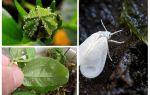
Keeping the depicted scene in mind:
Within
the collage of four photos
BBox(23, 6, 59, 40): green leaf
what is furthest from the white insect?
BBox(23, 6, 59, 40): green leaf

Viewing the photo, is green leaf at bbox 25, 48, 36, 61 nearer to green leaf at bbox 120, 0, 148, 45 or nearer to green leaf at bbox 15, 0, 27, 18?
green leaf at bbox 15, 0, 27, 18

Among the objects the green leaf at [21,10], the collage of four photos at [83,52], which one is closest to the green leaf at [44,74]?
the collage of four photos at [83,52]

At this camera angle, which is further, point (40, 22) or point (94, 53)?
point (94, 53)

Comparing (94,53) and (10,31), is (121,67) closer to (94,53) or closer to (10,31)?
(94,53)

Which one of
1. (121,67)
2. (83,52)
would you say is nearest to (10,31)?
(83,52)

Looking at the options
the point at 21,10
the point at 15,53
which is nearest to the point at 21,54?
the point at 15,53

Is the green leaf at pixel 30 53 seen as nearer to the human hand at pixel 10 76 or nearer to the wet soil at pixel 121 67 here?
the human hand at pixel 10 76

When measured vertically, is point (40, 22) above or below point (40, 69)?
above

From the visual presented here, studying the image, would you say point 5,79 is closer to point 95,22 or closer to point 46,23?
point 46,23
